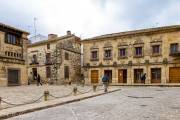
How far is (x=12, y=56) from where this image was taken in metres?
30.0

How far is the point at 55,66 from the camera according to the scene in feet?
124

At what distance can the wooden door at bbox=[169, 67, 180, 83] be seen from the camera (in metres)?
30.0

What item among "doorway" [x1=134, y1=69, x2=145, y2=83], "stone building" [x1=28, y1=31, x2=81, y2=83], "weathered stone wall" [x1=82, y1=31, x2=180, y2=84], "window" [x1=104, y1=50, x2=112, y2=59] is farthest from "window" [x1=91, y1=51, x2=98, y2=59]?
"doorway" [x1=134, y1=69, x2=145, y2=83]

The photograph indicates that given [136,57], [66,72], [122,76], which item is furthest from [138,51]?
[66,72]

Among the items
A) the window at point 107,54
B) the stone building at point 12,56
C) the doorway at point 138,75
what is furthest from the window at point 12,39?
the doorway at point 138,75

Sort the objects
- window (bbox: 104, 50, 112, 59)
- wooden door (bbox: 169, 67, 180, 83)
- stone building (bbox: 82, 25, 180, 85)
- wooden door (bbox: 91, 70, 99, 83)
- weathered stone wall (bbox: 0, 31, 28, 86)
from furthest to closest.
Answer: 1. wooden door (bbox: 91, 70, 99, 83)
2. window (bbox: 104, 50, 112, 59)
3. stone building (bbox: 82, 25, 180, 85)
4. wooden door (bbox: 169, 67, 180, 83)
5. weathered stone wall (bbox: 0, 31, 28, 86)

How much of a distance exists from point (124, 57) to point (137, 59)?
1.90m

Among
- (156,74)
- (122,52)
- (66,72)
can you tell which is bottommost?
(156,74)

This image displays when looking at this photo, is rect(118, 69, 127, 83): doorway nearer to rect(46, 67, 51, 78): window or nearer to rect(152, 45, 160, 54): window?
rect(152, 45, 160, 54): window

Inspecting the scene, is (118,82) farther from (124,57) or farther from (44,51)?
(44,51)

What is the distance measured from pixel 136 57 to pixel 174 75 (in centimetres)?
538

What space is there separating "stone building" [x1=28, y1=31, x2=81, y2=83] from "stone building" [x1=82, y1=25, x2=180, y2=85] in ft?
10.6

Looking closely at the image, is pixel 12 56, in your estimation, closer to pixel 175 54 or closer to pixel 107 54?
pixel 107 54

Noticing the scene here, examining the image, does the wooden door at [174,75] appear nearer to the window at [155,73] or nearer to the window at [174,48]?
the window at [155,73]
